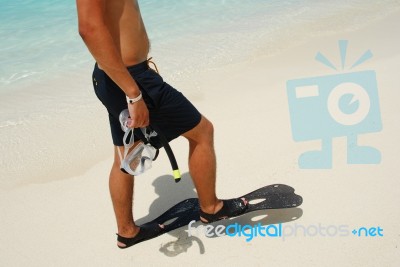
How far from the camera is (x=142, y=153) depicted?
2.16m

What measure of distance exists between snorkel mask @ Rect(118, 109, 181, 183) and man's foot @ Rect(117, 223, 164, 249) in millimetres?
479

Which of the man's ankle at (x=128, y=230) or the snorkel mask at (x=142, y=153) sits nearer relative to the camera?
the snorkel mask at (x=142, y=153)

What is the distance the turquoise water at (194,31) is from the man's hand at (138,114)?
3176 mm

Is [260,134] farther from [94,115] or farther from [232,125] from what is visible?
[94,115]

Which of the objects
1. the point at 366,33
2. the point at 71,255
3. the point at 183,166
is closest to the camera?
the point at 71,255

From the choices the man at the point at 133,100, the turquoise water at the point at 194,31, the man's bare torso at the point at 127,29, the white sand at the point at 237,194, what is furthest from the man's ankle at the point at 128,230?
the turquoise water at the point at 194,31

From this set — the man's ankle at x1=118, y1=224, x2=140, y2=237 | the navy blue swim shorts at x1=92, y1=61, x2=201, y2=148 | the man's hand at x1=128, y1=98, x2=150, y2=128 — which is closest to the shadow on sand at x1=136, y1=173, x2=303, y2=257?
the man's ankle at x1=118, y1=224, x2=140, y2=237

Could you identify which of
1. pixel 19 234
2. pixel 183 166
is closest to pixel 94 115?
pixel 183 166

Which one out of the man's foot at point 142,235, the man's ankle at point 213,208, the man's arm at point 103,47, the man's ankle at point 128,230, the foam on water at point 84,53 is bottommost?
the man's foot at point 142,235

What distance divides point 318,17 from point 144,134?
496 centimetres

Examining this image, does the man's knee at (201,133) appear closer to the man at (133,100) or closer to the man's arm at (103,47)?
the man at (133,100)

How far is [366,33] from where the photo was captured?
5301mm

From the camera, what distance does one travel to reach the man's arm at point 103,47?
64.1 inches

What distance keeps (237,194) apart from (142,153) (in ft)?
3.13
